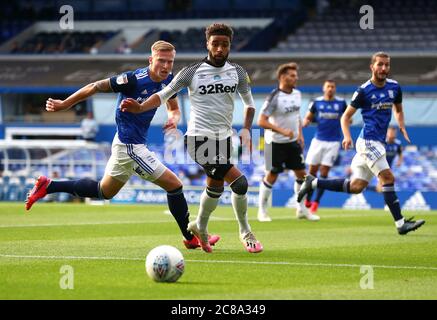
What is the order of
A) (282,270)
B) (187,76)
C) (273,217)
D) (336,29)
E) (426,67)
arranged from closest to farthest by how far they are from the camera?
(282,270), (187,76), (273,217), (426,67), (336,29)

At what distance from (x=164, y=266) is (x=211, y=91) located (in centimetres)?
291

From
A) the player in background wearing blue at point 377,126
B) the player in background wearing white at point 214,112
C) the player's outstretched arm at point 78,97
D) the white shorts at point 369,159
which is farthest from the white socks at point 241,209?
the white shorts at point 369,159

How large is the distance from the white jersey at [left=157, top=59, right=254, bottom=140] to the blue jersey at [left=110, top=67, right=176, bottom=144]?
497 millimetres

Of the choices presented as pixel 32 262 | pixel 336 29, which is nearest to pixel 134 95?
pixel 32 262

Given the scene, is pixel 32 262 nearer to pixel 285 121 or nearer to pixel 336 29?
pixel 285 121

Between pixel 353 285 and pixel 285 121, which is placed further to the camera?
pixel 285 121

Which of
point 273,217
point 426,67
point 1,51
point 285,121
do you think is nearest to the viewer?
point 285,121

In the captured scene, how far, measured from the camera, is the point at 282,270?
9.24 meters

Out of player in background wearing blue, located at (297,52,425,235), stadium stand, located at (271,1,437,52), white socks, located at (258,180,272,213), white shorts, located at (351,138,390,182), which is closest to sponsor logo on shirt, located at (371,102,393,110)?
player in background wearing blue, located at (297,52,425,235)

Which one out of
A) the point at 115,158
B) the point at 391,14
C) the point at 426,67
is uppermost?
the point at 391,14

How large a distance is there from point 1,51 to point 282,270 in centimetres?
3219

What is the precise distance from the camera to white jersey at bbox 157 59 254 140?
34.6 feet

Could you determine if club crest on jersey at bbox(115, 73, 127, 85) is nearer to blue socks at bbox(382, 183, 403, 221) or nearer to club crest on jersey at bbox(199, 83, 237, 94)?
club crest on jersey at bbox(199, 83, 237, 94)

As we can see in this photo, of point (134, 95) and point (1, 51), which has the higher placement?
point (1, 51)
